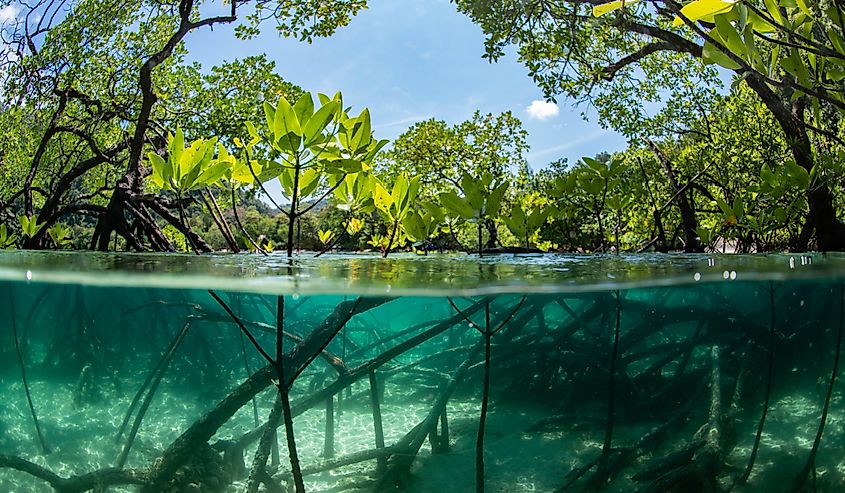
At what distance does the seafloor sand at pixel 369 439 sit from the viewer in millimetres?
1676

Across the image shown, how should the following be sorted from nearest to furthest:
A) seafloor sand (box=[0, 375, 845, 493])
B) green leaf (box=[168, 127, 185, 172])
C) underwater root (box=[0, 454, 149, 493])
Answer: seafloor sand (box=[0, 375, 845, 493]), underwater root (box=[0, 454, 149, 493]), green leaf (box=[168, 127, 185, 172])

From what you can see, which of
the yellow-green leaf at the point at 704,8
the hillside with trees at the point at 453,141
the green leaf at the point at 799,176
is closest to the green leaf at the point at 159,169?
the hillside with trees at the point at 453,141

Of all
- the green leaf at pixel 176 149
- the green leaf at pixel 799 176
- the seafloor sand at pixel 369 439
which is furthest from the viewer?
A: the green leaf at pixel 799 176

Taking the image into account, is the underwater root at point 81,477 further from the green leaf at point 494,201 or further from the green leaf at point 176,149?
the green leaf at point 494,201

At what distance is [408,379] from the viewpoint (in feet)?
5.91

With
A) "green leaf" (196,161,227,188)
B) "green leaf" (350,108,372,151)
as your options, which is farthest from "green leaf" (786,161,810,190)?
"green leaf" (196,161,227,188)

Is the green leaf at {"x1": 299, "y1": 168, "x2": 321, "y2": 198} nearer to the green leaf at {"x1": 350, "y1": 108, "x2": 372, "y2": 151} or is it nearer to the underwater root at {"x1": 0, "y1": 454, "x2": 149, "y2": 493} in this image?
the green leaf at {"x1": 350, "y1": 108, "x2": 372, "y2": 151}

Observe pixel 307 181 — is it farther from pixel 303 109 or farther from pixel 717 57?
pixel 717 57

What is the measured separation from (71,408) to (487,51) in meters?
5.04

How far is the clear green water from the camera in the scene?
5.65ft

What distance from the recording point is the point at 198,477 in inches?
67.8

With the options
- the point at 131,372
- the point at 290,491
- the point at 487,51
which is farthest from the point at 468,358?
the point at 487,51

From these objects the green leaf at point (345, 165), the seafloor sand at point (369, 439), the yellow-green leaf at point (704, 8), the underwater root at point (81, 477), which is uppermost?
the yellow-green leaf at point (704, 8)

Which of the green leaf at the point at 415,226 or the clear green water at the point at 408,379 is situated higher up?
the green leaf at the point at 415,226
